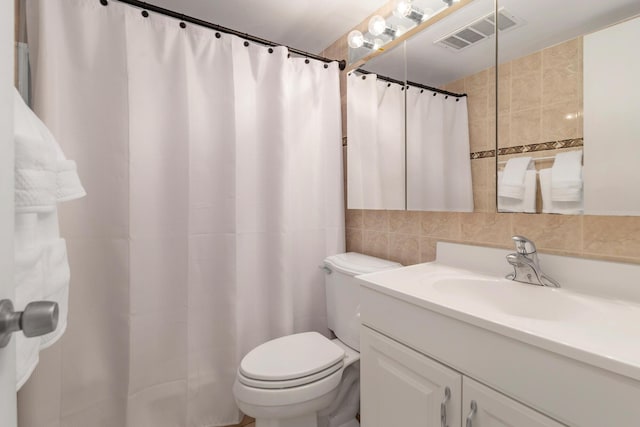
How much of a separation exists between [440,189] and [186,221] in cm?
120

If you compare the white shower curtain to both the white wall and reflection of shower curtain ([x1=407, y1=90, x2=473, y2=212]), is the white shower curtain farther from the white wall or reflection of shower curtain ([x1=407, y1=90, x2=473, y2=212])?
the white wall

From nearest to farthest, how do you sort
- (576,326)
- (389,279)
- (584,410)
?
(584,410) → (576,326) → (389,279)

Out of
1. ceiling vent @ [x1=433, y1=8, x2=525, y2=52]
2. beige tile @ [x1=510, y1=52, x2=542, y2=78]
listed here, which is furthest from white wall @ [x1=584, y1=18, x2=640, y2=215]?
ceiling vent @ [x1=433, y1=8, x2=525, y2=52]

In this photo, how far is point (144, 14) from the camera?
1.31 m

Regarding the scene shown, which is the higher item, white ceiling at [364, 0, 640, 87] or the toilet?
white ceiling at [364, 0, 640, 87]

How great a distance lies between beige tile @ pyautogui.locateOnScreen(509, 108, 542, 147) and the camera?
1.00m

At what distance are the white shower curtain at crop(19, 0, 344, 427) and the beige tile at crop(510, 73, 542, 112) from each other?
3.33 ft

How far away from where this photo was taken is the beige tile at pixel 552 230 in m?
0.95

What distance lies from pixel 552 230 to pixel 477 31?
81 cm

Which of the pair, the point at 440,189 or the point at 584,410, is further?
the point at 440,189

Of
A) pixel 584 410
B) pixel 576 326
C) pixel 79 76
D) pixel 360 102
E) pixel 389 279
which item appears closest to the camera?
pixel 584 410

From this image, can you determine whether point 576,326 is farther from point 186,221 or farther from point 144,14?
point 144,14

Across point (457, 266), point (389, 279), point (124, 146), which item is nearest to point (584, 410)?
point (389, 279)

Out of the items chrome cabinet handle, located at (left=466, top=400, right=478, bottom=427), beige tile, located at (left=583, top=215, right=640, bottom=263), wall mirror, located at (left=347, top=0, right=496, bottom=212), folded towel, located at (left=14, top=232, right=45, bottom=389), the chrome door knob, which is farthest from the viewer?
wall mirror, located at (left=347, top=0, right=496, bottom=212)
